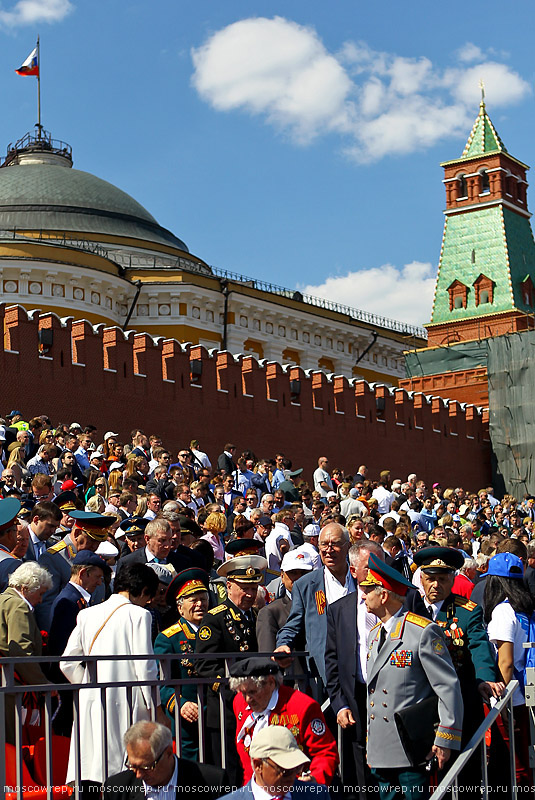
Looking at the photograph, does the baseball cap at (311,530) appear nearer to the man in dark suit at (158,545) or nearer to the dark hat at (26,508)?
the dark hat at (26,508)

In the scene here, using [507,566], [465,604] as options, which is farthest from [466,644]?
[507,566]

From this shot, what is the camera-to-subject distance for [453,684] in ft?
17.7

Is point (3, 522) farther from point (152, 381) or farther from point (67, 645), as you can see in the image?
point (152, 381)

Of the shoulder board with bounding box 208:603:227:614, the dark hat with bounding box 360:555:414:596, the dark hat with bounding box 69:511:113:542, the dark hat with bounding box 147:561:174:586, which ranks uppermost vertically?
the dark hat with bounding box 69:511:113:542

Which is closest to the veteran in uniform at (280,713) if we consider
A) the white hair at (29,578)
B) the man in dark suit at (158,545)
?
the white hair at (29,578)

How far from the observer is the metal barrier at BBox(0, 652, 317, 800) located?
4.90 m

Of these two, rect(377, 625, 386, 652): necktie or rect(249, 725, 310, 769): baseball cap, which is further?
rect(377, 625, 386, 652): necktie

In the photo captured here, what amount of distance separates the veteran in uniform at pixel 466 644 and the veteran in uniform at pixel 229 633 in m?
0.97

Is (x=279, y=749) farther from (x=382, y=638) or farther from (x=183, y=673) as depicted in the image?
(x=183, y=673)

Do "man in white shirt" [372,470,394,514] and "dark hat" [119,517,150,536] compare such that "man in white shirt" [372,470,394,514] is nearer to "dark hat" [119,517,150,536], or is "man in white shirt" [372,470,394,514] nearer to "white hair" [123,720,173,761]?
"dark hat" [119,517,150,536]

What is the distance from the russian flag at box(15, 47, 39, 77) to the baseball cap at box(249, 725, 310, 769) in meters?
34.0

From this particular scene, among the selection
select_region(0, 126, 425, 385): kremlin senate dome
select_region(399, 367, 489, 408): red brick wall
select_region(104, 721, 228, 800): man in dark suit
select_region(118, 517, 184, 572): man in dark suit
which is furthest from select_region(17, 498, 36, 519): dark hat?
select_region(399, 367, 489, 408): red brick wall

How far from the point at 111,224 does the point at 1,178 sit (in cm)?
420

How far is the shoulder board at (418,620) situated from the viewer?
5547 millimetres
